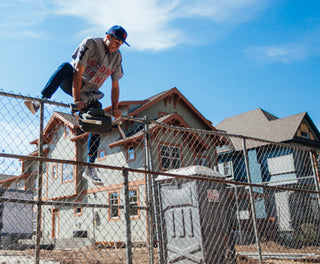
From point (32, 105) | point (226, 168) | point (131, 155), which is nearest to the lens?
point (32, 105)

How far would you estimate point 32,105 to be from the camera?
3.42 m

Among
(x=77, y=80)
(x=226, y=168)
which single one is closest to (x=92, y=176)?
(x=77, y=80)

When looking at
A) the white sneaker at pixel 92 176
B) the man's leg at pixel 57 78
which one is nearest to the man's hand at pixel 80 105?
the man's leg at pixel 57 78

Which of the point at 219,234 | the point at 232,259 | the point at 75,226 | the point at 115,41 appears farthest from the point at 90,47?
the point at 75,226

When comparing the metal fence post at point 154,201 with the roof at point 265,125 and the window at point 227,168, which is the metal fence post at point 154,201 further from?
the window at point 227,168

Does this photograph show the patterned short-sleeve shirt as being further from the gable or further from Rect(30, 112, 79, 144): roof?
the gable

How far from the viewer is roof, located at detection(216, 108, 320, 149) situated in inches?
1045

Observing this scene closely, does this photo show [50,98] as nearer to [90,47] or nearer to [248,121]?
[90,47]

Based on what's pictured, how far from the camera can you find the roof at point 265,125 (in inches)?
1045

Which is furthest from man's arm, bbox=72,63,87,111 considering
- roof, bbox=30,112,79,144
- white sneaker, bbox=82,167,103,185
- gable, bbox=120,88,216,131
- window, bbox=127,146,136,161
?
gable, bbox=120,88,216,131

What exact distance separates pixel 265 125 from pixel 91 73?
86.7ft

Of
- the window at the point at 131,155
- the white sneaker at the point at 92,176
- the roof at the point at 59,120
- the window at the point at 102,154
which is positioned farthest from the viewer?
the window at the point at 102,154

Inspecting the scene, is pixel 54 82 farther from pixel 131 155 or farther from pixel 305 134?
pixel 305 134

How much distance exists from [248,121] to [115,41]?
91.5 feet
